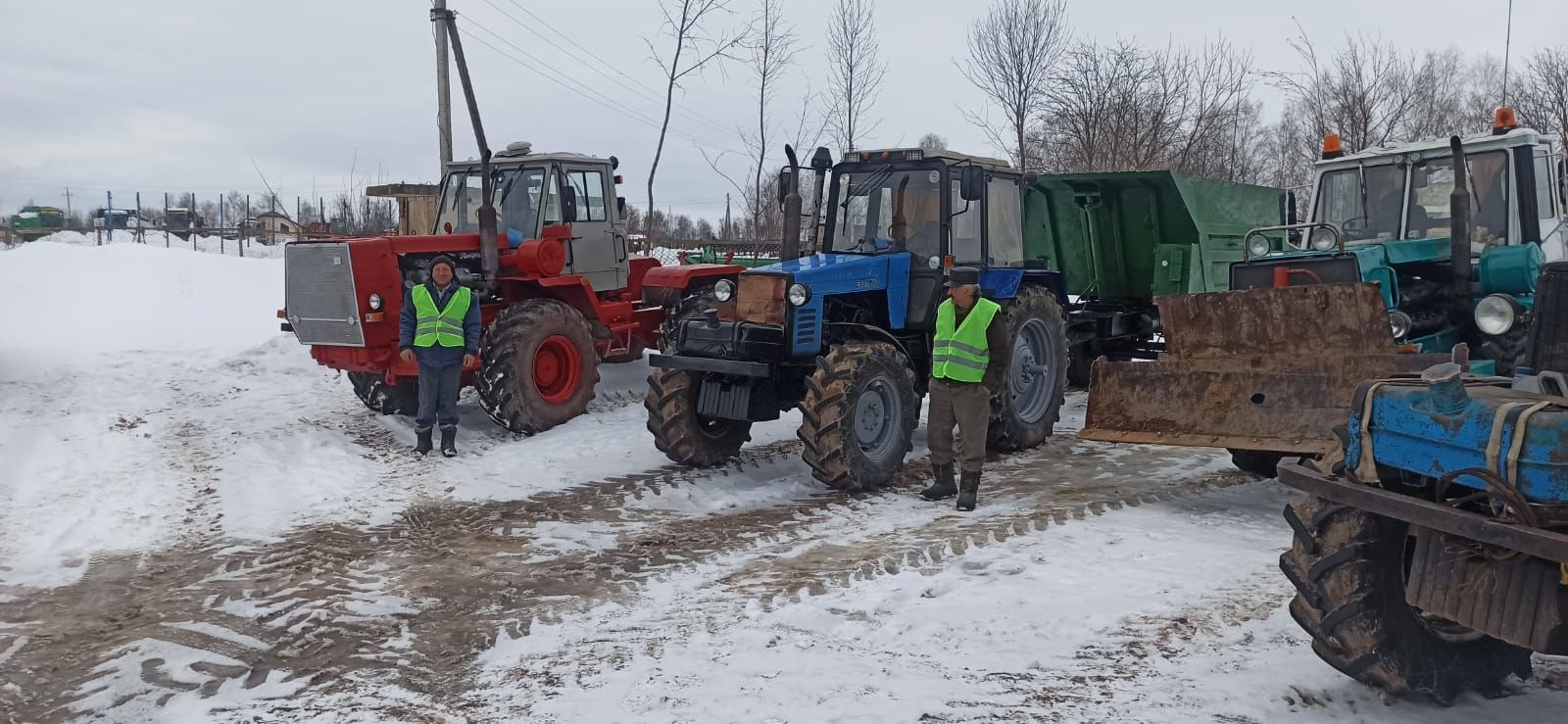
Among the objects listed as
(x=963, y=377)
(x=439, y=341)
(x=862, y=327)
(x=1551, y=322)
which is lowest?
(x=963, y=377)

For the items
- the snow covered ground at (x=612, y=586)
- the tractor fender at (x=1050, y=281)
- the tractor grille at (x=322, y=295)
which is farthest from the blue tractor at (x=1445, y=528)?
the tractor grille at (x=322, y=295)

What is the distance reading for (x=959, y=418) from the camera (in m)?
7.48

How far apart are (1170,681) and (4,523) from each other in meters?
6.71

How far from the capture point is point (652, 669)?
446cm

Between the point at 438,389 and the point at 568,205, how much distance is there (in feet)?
7.99

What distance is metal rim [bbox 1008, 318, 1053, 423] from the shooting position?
9156 millimetres

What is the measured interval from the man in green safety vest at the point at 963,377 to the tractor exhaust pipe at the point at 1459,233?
3.07m

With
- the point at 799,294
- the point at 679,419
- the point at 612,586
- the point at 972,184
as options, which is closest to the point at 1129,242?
the point at 972,184

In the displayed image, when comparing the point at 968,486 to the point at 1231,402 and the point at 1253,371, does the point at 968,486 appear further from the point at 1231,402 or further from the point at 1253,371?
the point at 1253,371

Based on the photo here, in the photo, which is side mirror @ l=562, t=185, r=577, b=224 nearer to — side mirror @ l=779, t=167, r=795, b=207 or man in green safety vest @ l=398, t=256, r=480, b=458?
man in green safety vest @ l=398, t=256, r=480, b=458

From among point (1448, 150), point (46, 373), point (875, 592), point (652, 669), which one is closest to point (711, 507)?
point (875, 592)

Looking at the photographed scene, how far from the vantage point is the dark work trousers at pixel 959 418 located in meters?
7.36

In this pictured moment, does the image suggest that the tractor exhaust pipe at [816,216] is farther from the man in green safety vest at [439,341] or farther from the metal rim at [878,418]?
the man in green safety vest at [439,341]

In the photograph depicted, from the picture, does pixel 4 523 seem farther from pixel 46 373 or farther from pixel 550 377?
pixel 46 373
